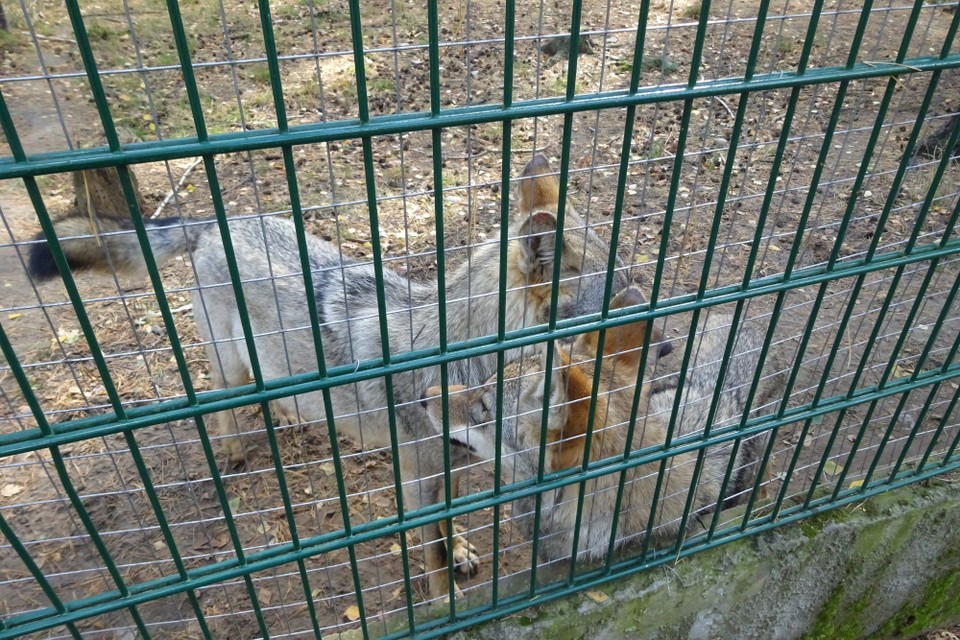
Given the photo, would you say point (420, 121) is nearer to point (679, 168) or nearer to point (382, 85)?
point (679, 168)

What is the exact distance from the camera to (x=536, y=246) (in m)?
3.56

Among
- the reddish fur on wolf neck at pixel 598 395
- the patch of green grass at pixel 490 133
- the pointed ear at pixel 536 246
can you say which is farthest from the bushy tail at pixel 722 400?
the patch of green grass at pixel 490 133

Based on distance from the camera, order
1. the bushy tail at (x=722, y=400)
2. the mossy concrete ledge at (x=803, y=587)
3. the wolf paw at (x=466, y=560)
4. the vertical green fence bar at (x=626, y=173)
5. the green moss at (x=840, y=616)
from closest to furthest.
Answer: the vertical green fence bar at (x=626, y=173) → the mossy concrete ledge at (x=803, y=587) → the bushy tail at (x=722, y=400) → the green moss at (x=840, y=616) → the wolf paw at (x=466, y=560)

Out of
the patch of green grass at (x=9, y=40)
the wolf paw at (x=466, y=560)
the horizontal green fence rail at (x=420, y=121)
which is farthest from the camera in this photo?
the patch of green grass at (x=9, y=40)

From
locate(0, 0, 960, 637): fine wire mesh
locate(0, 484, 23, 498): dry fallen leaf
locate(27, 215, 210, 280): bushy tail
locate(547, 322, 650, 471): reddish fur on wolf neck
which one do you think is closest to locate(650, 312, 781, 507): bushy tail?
→ locate(0, 0, 960, 637): fine wire mesh

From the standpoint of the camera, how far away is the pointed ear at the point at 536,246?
11.1 feet

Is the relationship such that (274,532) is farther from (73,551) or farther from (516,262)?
(516,262)

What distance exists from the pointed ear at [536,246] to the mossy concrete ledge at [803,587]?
66.0 inches

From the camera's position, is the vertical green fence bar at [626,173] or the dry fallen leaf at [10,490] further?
the dry fallen leaf at [10,490]

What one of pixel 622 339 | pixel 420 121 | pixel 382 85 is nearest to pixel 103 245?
pixel 420 121

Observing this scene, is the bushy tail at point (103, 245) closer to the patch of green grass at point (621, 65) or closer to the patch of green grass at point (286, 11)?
the patch of green grass at point (286, 11)

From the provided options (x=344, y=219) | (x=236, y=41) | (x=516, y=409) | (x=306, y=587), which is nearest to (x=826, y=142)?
(x=516, y=409)

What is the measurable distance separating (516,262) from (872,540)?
257 centimetres

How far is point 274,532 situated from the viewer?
184 inches
